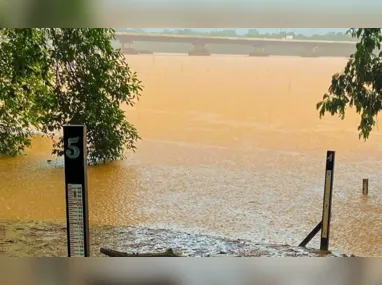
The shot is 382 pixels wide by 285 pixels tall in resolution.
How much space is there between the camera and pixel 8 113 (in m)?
3.61

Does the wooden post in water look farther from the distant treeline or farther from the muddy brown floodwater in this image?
the distant treeline

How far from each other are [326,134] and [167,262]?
196 cm

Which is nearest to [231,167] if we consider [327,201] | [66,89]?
[327,201]

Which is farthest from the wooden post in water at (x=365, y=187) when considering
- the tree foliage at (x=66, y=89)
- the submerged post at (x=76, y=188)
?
the submerged post at (x=76, y=188)

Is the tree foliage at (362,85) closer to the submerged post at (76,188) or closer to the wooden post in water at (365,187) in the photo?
the wooden post in water at (365,187)

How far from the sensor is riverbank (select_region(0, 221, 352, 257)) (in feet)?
11.7

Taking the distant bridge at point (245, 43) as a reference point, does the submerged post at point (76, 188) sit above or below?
below

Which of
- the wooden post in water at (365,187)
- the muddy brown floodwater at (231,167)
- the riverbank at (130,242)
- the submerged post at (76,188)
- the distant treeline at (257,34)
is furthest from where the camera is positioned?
the wooden post in water at (365,187)

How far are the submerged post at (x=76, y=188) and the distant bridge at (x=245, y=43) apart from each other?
1.20 m

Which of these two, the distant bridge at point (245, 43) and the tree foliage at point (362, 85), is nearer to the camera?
the distant bridge at point (245, 43)

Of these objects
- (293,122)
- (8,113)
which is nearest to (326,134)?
(293,122)

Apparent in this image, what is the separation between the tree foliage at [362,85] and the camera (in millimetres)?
3584

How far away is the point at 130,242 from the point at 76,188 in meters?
1.32

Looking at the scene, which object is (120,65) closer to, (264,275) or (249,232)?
(249,232)
